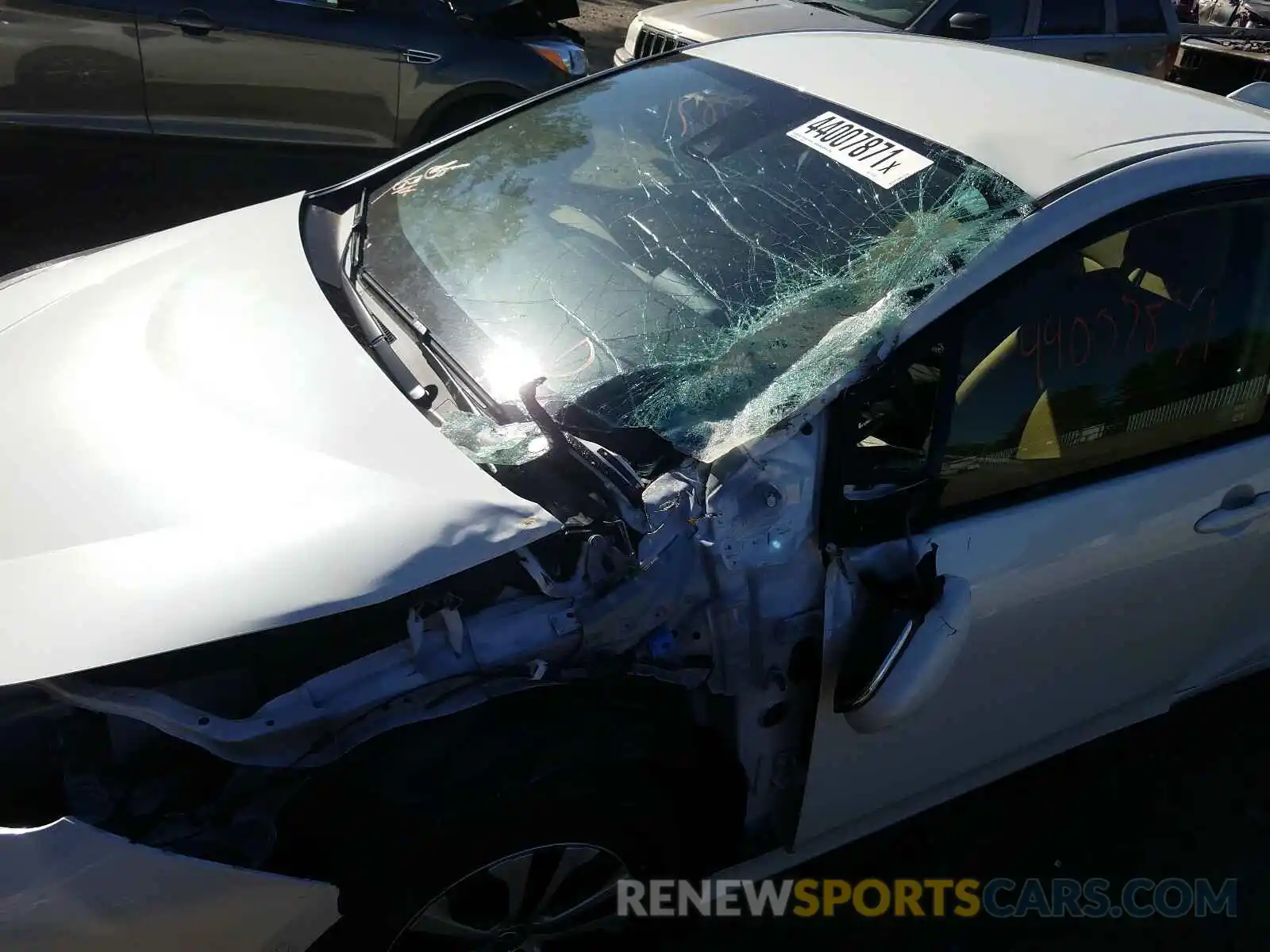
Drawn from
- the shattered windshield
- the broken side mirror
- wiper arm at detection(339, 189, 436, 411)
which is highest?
the shattered windshield

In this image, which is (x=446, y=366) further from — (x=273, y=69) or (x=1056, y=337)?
(x=273, y=69)

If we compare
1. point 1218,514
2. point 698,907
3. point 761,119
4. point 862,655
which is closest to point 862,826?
point 698,907

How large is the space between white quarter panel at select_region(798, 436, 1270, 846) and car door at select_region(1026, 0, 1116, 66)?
552cm

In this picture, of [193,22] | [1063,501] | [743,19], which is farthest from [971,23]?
[1063,501]

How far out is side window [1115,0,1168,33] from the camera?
7442 mm

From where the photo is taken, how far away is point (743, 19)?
6812mm

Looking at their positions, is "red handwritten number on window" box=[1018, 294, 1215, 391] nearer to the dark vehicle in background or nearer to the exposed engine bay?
the exposed engine bay

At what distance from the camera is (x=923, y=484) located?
6.64ft

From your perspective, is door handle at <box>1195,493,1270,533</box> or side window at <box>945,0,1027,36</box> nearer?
door handle at <box>1195,493,1270,533</box>

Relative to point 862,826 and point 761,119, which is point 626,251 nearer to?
point 761,119

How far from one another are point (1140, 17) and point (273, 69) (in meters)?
5.90

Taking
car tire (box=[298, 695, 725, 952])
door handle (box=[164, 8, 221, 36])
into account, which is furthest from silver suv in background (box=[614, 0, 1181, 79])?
car tire (box=[298, 695, 725, 952])

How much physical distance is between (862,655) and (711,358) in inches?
24.4

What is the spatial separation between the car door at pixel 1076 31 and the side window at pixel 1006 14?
136 mm
